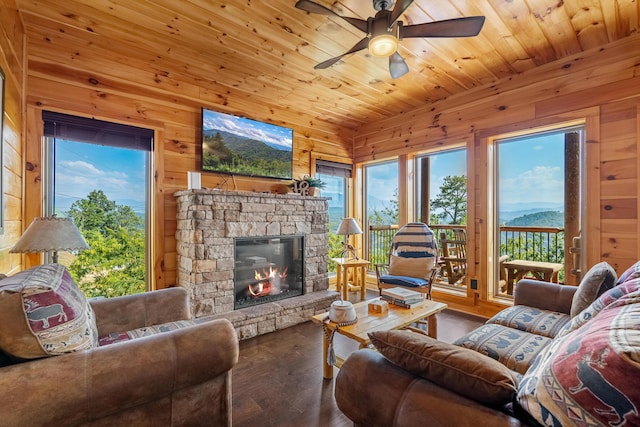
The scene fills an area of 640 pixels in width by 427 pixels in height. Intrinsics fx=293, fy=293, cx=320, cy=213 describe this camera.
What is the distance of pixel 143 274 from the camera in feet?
10.1

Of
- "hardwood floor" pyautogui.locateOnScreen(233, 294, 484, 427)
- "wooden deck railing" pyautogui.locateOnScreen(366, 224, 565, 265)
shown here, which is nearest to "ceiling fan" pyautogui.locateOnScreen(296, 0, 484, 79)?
"hardwood floor" pyautogui.locateOnScreen(233, 294, 484, 427)

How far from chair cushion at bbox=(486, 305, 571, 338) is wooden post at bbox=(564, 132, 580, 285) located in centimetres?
141

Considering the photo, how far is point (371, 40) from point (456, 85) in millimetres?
2026

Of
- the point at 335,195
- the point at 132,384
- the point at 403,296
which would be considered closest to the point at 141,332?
the point at 132,384

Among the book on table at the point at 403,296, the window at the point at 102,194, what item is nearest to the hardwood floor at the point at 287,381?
the book on table at the point at 403,296

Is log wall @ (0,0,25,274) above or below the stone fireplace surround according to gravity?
above

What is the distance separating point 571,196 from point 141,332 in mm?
4137

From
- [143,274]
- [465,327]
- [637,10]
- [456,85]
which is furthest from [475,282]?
[143,274]

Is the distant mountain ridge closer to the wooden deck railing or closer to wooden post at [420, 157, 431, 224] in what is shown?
the wooden deck railing

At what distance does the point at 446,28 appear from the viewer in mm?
1896

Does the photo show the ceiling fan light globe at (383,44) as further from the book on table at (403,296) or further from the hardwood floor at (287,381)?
the hardwood floor at (287,381)

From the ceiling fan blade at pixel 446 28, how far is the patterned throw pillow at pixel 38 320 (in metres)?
2.37

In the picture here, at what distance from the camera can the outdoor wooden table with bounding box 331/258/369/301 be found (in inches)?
153

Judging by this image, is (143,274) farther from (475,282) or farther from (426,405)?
(475,282)
